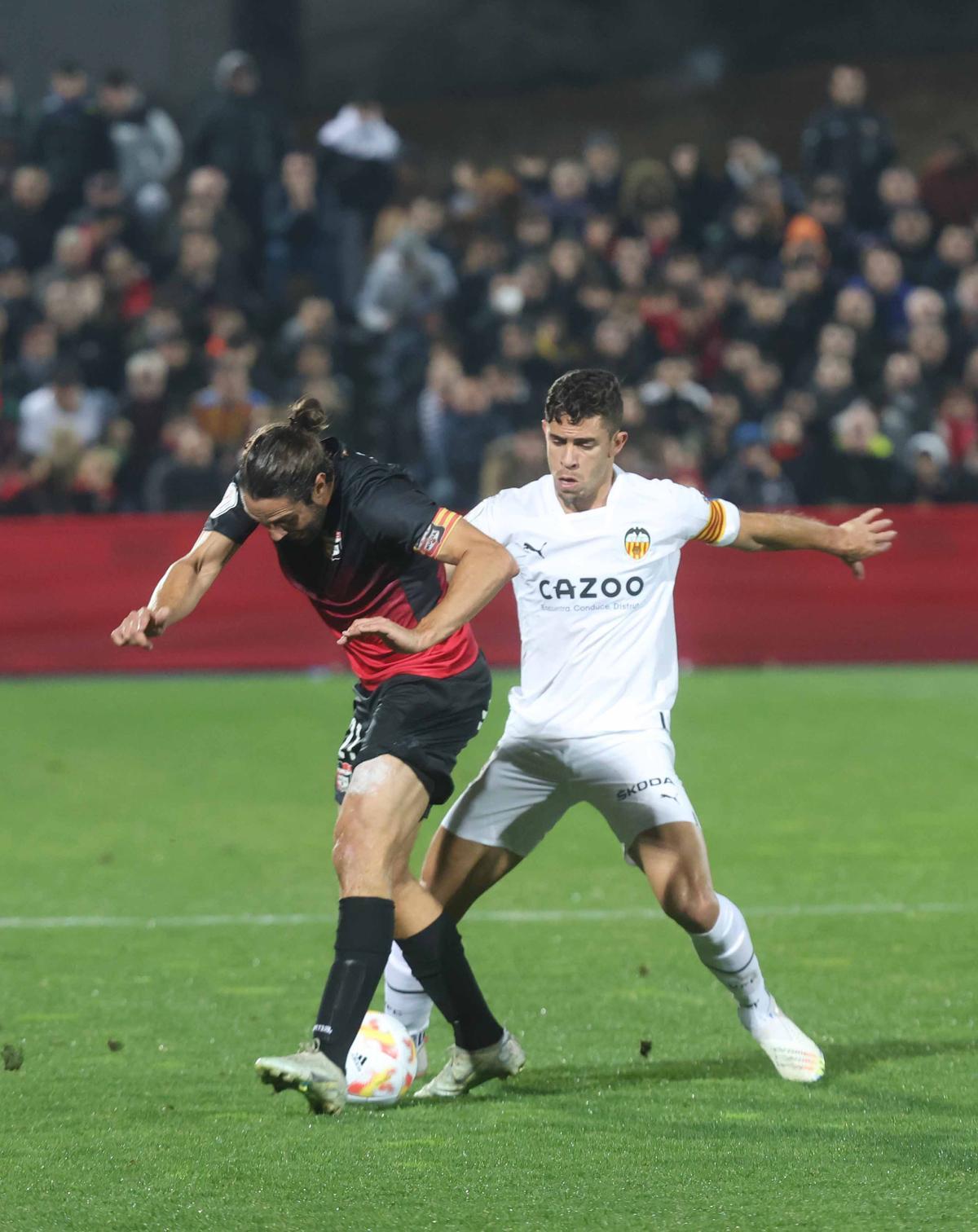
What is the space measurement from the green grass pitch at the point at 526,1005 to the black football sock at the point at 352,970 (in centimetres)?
25

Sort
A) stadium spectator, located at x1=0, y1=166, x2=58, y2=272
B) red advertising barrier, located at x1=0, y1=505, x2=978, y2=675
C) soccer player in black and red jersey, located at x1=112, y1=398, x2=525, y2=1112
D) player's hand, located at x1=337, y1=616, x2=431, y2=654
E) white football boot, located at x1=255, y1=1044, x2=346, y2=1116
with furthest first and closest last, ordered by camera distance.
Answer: stadium spectator, located at x1=0, y1=166, x2=58, y2=272, red advertising barrier, located at x1=0, y1=505, x2=978, y2=675, soccer player in black and red jersey, located at x1=112, y1=398, x2=525, y2=1112, white football boot, located at x1=255, y1=1044, x2=346, y2=1116, player's hand, located at x1=337, y1=616, x2=431, y2=654

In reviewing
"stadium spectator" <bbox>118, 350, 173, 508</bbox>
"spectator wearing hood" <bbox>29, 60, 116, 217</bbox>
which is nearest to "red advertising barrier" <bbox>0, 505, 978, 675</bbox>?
"stadium spectator" <bbox>118, 350, 173, 508</bbox>

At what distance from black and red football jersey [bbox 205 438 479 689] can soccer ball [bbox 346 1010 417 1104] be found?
0.99 metres

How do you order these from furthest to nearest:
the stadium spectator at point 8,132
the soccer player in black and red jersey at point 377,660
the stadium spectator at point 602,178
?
the stadium spectator at point 602,178 < the stadium spectator at point 8,132 < the soccer player in black and red jersey at point 377,660

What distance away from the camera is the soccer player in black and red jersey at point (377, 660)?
5477 mm

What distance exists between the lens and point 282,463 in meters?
5.59

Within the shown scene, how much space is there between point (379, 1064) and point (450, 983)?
30 centimetres

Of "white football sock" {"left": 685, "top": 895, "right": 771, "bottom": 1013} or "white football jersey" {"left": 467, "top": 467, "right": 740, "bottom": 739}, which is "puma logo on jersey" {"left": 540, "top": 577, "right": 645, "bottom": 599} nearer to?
"white football jersey" {"left": 467, "top": 467, "right": 740, "bottom": 739}

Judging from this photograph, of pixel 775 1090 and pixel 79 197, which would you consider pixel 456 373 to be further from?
pixel 775 1090

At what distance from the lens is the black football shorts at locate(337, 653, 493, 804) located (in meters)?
5.77

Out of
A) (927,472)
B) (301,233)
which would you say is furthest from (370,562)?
(301,233)

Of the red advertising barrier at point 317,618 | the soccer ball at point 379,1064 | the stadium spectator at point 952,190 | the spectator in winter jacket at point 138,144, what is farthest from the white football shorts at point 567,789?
the stadium spectator at point 952,190

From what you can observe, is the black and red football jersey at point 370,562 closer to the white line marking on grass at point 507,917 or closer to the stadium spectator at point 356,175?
the white line marking on grass at point 507,917

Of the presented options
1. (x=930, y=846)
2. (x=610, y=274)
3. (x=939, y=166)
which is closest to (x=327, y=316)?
(x=610, y=274)
